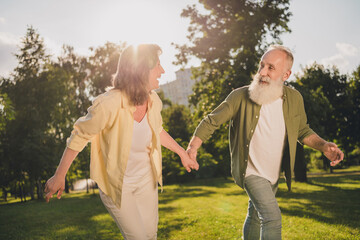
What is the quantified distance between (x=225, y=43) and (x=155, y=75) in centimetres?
1626

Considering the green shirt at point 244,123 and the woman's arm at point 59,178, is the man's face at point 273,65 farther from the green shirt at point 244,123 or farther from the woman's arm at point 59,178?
the woman's arm at point 59,178

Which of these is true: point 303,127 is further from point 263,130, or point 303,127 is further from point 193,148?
point 193,148

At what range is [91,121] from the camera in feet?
8.64

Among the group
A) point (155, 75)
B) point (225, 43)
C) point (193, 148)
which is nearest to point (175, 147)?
point (193, 148)

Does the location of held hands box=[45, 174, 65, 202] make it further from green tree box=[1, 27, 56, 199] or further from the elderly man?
green tree box=[1, 27, 56, 199]

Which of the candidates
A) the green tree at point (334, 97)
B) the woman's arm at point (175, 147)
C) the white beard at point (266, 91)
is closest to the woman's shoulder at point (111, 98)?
the woman's arm at point (175, 147)

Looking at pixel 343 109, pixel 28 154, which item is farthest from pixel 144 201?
pixel 343 109

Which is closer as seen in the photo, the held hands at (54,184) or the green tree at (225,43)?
the held hands at (54,184)

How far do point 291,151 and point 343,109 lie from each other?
26730 mm

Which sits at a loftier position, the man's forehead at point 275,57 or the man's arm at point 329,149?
the man's forehead at point 275,57

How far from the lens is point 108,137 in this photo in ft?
9.21


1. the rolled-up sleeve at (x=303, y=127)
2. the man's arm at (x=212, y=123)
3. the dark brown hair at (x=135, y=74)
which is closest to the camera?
the dark brown hair at (x=135, y=74)

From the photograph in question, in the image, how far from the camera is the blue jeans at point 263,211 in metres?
3.27

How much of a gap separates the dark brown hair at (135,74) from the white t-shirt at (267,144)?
1.51m
